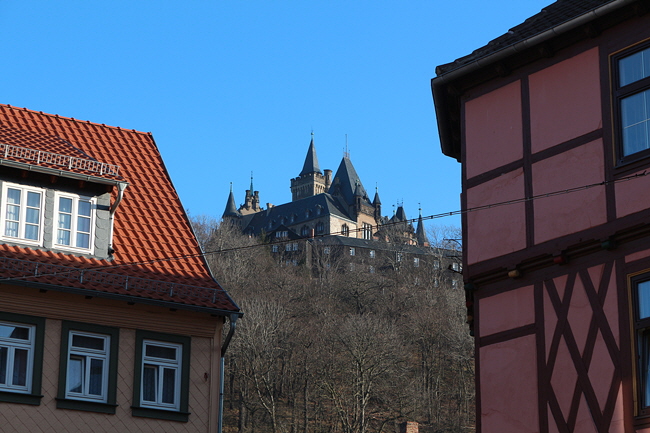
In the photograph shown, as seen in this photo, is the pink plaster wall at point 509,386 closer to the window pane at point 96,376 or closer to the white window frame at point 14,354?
the window pane at point 96,376

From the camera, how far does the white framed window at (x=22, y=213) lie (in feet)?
62.3

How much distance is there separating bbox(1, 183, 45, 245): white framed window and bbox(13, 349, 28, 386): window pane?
1952 millimetres

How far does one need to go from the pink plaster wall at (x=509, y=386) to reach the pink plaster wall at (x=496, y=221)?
1296 millimetres

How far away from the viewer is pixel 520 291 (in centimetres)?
1517

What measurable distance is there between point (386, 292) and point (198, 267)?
83.8 m

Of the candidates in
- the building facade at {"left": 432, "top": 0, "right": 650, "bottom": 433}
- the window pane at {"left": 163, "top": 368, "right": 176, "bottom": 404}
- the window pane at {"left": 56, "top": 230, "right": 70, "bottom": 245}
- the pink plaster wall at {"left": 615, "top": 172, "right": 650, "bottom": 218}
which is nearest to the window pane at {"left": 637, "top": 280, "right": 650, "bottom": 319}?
the building facade at {"left": 432, "top": 0, "right": 650, "bottom": 433}

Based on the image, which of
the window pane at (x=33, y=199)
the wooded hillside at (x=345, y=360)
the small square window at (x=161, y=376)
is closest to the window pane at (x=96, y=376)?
the small square window at (x=161, y=376)

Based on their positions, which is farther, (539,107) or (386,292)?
(386,292)

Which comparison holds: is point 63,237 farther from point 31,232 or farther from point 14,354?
point 14,354

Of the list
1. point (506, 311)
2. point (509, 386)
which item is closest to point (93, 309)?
point (506, 311)

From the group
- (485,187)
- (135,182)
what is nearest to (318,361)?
(135,182)

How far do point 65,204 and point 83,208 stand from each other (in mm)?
339

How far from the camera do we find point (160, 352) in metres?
19.3

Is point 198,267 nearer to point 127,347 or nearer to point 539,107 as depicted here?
point 127,347
